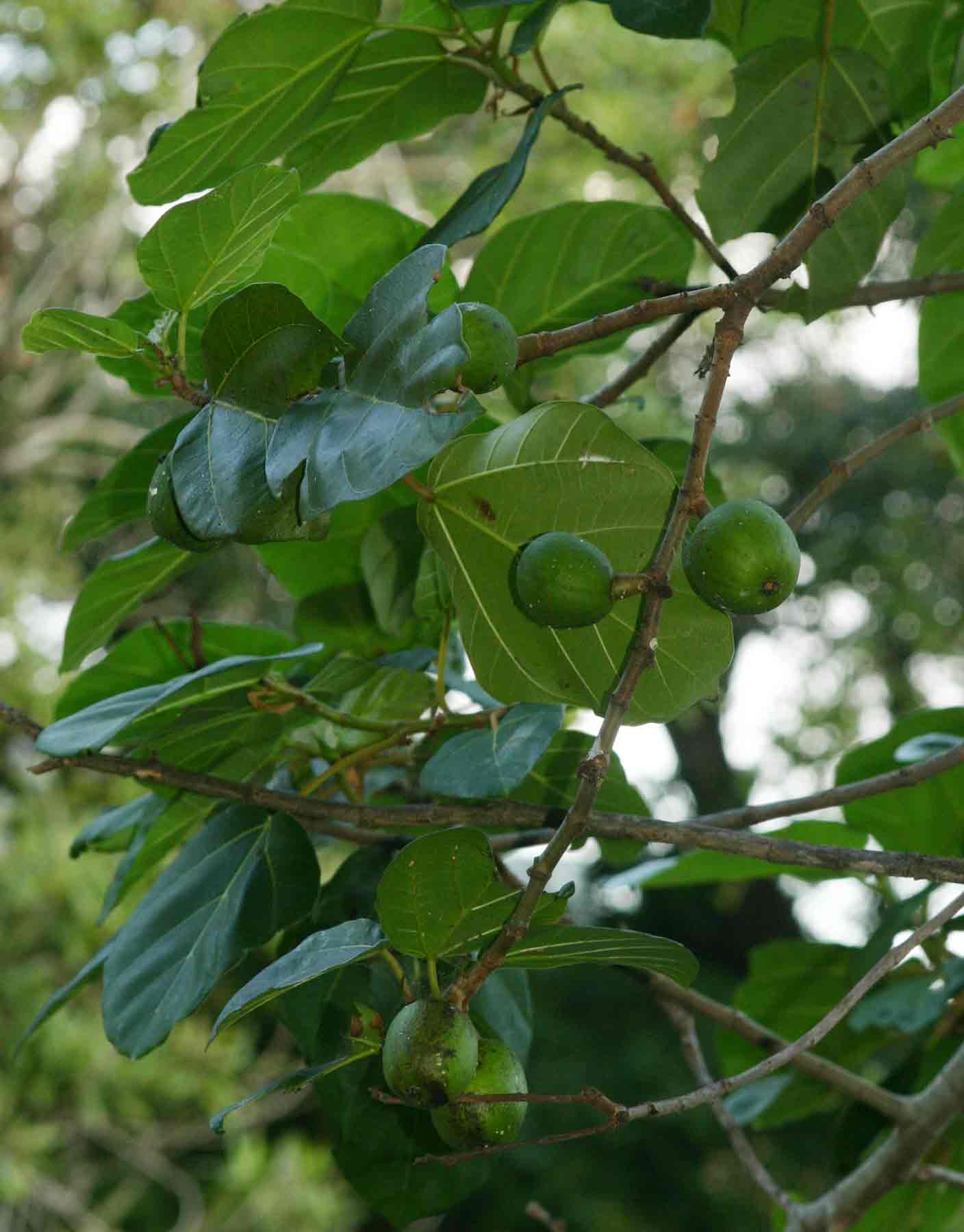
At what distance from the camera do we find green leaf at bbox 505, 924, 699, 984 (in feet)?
1.66

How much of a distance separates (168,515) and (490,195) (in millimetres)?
295

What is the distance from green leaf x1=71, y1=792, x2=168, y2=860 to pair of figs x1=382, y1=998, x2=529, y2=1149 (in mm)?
388

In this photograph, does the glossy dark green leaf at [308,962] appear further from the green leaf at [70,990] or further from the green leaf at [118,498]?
the green leaf at [118,498]

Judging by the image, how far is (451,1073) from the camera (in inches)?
18.4

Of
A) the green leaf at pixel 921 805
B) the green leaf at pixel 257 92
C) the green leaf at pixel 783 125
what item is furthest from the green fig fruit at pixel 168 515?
the green leaf at pixel 921 805

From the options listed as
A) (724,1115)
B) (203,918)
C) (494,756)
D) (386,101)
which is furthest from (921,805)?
(386,101)

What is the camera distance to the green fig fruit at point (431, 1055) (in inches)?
18.4

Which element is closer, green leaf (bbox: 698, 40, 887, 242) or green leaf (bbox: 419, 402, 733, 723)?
green leaf (bbox: 419, 402, 733, 723)

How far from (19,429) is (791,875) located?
19.1 ft

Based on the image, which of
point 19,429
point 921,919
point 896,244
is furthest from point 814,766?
point 921,919

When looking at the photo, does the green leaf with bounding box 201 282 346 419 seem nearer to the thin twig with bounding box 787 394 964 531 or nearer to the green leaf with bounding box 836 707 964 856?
the thin twig with bounding box 787 394 964 531

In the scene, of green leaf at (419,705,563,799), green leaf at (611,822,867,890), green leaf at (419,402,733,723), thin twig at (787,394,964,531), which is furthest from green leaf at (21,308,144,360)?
green leaf at (611,822,867,890)

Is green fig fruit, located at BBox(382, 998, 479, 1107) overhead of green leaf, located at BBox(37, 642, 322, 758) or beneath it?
beneath

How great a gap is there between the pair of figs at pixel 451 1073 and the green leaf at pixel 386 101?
23.4 inches
